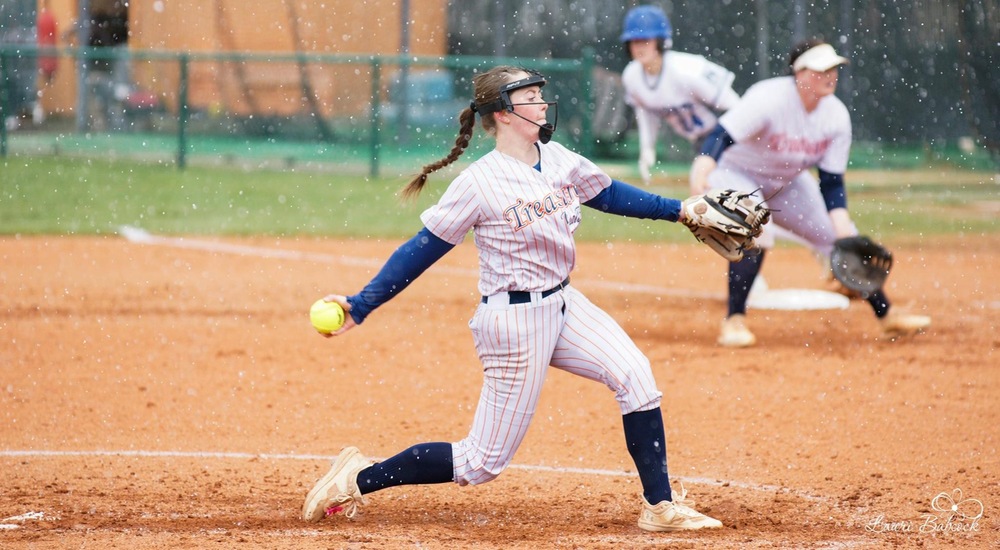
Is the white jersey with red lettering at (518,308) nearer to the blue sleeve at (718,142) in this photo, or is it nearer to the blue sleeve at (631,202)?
the blue sleeve at (631,202)

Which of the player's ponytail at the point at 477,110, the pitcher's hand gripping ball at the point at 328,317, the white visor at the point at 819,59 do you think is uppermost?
the white visor at the point at 819,59

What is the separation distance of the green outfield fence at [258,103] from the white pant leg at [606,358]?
35.3ft

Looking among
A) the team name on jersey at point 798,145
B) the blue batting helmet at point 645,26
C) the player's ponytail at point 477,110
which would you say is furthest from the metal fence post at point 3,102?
the player's ponytail at point 477,110

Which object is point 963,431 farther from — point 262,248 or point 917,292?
point 262,248

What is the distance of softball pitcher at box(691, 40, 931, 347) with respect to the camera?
621 centimetres

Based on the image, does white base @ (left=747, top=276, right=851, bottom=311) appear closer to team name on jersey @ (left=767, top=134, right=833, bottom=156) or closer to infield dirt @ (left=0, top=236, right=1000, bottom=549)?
infield dirt @ (left=0, top=236, right=1000, bottom=549)

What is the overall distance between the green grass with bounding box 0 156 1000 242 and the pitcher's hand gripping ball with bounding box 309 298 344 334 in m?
7.72

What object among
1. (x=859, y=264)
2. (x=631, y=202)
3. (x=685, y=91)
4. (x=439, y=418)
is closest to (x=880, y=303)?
(x=859, y=264)

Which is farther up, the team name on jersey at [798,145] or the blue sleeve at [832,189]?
the team name on jersey at [798,145]

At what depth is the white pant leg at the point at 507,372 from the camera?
341 centimetres

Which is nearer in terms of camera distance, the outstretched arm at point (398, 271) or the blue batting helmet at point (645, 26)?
the outstretched arm at point (398, 271)

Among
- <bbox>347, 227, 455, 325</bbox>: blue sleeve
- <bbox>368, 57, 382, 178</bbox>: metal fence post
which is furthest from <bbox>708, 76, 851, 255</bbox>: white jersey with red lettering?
<bbox>368, 57, 382, 178</bbox>: metal fence post

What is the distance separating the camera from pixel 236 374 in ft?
19.3

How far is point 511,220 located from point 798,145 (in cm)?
341
